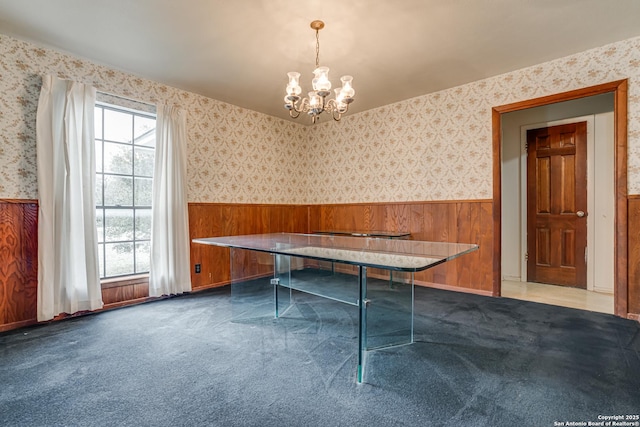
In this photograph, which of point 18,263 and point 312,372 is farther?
point 18,263

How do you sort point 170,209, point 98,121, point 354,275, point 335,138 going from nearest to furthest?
point 354,275, point 98,121, point 170,209, point 335,138

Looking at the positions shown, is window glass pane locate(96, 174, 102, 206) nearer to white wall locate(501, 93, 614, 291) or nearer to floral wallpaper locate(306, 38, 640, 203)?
floral wallpaper locate(306, 38, 640, 203)

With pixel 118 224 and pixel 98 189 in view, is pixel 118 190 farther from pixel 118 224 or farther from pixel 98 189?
pixel 118 224

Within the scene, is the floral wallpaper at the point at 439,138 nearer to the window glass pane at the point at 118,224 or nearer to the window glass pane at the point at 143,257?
the window glass pane at the point at 143,257

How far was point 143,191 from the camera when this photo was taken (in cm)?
348

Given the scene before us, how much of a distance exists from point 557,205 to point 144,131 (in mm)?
5246

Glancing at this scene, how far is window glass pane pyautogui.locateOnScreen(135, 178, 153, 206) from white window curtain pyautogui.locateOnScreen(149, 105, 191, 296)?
9.4 inches

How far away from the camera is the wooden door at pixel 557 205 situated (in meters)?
3.78

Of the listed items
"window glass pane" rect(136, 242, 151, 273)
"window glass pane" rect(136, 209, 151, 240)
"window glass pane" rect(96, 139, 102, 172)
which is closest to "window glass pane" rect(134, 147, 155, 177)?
"window glass pane" rect(96, 139, 102, 172)

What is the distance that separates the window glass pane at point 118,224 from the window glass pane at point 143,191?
0.49ft

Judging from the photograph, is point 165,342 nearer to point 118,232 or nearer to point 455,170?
point 118,232

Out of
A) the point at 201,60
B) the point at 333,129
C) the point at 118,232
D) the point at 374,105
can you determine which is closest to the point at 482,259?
the point at 374,105

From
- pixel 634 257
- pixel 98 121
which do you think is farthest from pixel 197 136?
pixel 634 257

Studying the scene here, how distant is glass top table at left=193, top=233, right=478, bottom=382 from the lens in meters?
1.86
